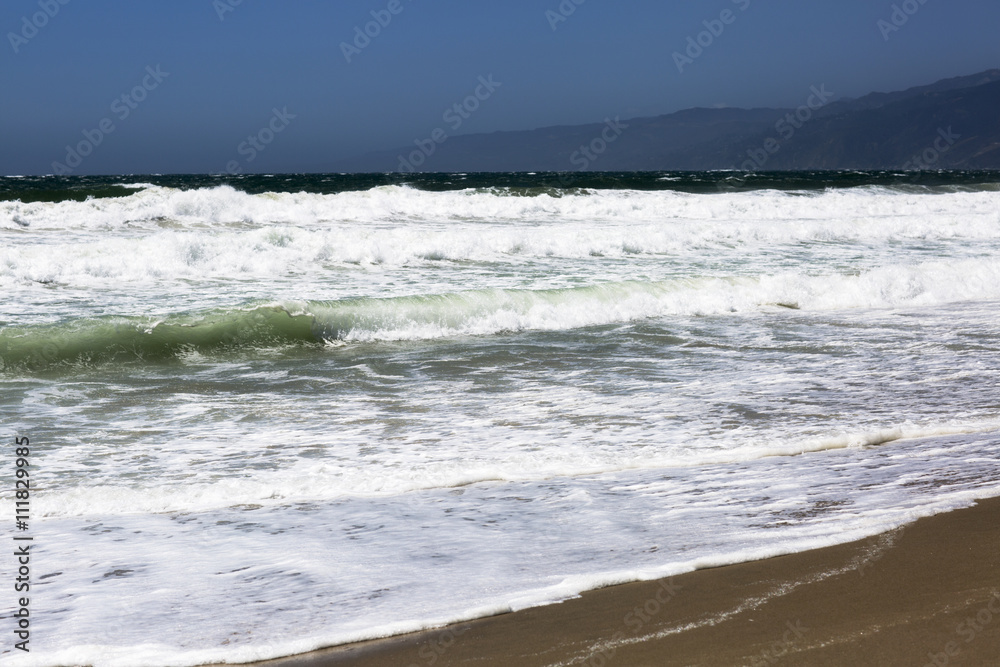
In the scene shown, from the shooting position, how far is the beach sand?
227 centimetres

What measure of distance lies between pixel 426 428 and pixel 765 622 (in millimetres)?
2973

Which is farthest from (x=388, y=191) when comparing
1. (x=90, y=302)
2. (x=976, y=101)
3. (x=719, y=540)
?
(x=976, y=101)

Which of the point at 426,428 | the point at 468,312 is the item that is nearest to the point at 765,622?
the point at 426,428

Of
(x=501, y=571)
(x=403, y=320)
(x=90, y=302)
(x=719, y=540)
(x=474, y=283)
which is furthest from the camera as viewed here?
(x=474, y=283)

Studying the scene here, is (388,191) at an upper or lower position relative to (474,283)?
upper

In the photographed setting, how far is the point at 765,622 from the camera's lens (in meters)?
Result: 2.47

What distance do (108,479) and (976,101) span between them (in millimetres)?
228260

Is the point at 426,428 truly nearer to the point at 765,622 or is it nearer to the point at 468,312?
the point at 765,622

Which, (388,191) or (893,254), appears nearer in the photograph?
(893,254)

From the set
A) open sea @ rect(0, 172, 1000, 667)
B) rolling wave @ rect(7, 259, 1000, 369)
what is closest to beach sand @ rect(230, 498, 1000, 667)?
open sea @ rect(0, 172, 1000, 667)

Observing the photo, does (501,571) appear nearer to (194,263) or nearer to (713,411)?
(713,411)

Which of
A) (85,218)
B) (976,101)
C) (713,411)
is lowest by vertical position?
(713,411)

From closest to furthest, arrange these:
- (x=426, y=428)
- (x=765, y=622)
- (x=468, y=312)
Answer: (x=765, y=622) < (x=426, y=428) < (x=468, y=312)

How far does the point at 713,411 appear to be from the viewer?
543cm
